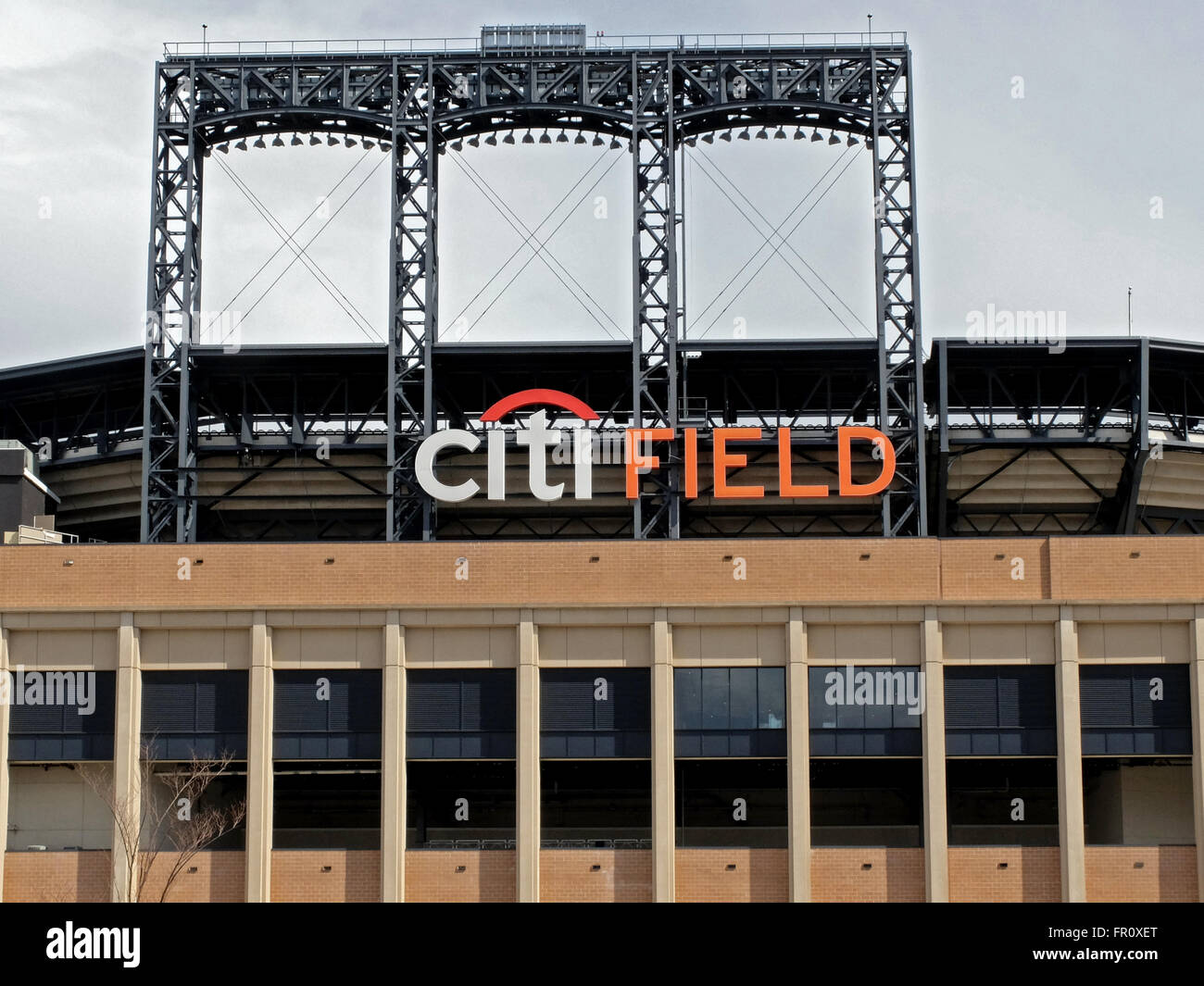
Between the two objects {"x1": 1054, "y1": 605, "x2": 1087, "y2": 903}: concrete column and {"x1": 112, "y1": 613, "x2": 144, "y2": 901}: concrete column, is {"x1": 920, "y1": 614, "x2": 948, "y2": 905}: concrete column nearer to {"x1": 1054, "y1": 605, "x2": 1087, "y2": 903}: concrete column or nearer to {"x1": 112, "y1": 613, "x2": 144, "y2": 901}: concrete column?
{"x1": 1054, "y1": 605, "x2": 1087, "y2": 903}: concrete column

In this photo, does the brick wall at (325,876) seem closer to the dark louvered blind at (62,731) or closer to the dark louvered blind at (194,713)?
the dark louvered blind at (194,713)

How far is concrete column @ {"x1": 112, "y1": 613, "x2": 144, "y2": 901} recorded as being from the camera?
49.4 meters

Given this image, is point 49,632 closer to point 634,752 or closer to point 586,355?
point 634,752

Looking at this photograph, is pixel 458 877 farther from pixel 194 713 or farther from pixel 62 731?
pixel 62 731

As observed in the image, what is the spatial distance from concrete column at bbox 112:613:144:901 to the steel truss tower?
45.3ft

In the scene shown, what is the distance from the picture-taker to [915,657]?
2003 inches

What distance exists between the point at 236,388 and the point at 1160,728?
3718 cm

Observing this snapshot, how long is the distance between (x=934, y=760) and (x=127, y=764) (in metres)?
22.4

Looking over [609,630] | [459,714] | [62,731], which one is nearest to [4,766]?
[62,731]

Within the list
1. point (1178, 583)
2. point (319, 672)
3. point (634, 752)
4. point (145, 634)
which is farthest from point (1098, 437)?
point (145, 634)

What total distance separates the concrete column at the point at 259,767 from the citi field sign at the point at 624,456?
13725 millimetres

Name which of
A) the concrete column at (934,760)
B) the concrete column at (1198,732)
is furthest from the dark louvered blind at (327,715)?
the concrete column at (1198,732)

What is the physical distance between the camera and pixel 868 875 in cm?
4947

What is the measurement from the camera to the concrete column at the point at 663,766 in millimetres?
49406
